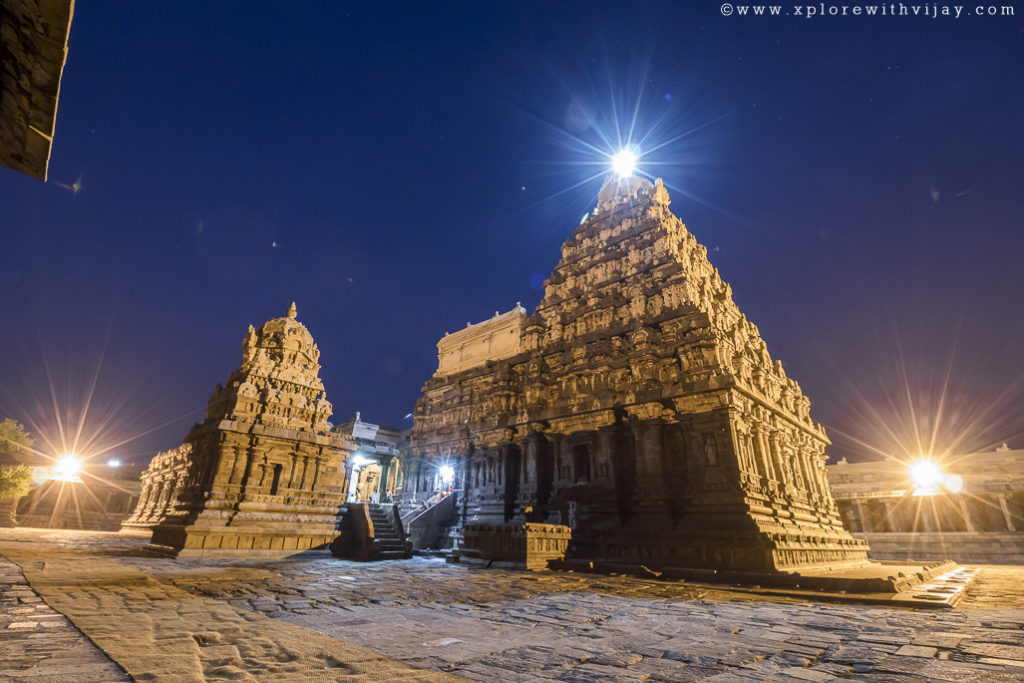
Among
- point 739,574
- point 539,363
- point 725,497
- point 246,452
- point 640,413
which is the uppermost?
point 539,363

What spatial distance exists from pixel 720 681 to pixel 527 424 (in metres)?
22.8

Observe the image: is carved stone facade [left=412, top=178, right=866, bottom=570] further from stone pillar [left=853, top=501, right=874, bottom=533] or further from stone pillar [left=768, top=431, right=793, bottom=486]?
stone pillar [left=853, top=501, right=874, bottom=533]

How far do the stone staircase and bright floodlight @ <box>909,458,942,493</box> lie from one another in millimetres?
44145

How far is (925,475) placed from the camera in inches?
1566

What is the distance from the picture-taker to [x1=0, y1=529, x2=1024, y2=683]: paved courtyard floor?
12.4 ft

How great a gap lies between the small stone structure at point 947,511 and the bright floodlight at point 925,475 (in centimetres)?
44

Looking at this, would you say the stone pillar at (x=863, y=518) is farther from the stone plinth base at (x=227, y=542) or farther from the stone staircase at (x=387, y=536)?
the stone plinth base at (x=227, y=542)

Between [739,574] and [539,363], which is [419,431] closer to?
[539,363]

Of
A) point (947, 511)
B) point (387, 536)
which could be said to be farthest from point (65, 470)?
point (947, 511)

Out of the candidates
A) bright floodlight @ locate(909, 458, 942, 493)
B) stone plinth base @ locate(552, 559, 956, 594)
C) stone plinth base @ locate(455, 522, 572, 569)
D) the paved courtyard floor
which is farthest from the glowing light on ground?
stone plinth base @ locate(455, 522, 572, 569)

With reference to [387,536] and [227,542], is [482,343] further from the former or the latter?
[227,542]

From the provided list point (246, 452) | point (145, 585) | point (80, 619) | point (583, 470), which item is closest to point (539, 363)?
point (583, 470)

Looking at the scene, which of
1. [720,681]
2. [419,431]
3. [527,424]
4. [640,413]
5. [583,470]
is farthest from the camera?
[419,431]

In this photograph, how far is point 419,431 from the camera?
37156mm
